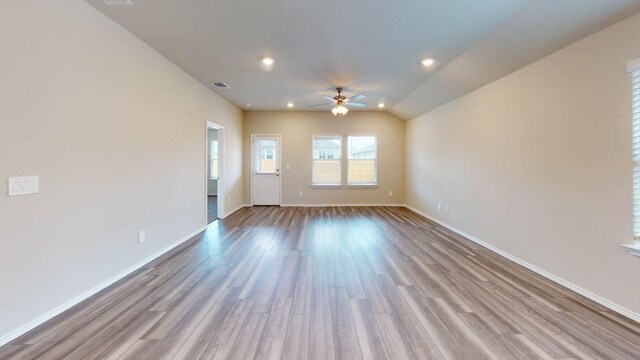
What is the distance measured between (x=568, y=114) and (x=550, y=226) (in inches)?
47.3

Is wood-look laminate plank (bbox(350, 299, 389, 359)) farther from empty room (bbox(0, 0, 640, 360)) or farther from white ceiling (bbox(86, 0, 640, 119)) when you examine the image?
white ceiling (bbox(86, 0, 640, 119))

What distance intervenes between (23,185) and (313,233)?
3.72 metres

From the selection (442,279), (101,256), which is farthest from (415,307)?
(101,256)

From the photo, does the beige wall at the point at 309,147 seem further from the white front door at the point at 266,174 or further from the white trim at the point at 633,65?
the white trim at the point at 633,65

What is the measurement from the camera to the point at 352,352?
71.4 inches

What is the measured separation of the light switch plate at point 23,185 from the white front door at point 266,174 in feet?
19.6

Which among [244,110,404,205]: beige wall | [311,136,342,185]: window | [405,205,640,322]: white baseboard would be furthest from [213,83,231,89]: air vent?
[405,205,640,322]: white baseboard

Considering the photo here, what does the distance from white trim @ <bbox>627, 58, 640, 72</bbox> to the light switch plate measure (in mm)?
4738

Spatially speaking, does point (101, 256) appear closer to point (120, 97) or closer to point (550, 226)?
point (120, 97)

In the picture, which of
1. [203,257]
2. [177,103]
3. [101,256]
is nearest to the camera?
[101,256]

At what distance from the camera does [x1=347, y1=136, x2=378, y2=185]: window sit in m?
8.20

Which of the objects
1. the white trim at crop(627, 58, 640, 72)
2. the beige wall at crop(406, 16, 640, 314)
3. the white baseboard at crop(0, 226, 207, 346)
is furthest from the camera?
the beige wall at crop(406, 16, 640, 314)

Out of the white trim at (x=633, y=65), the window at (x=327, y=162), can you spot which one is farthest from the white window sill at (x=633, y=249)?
the window at (x=327, y=162)

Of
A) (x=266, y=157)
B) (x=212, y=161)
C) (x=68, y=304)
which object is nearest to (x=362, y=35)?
(x=68, y=304)
